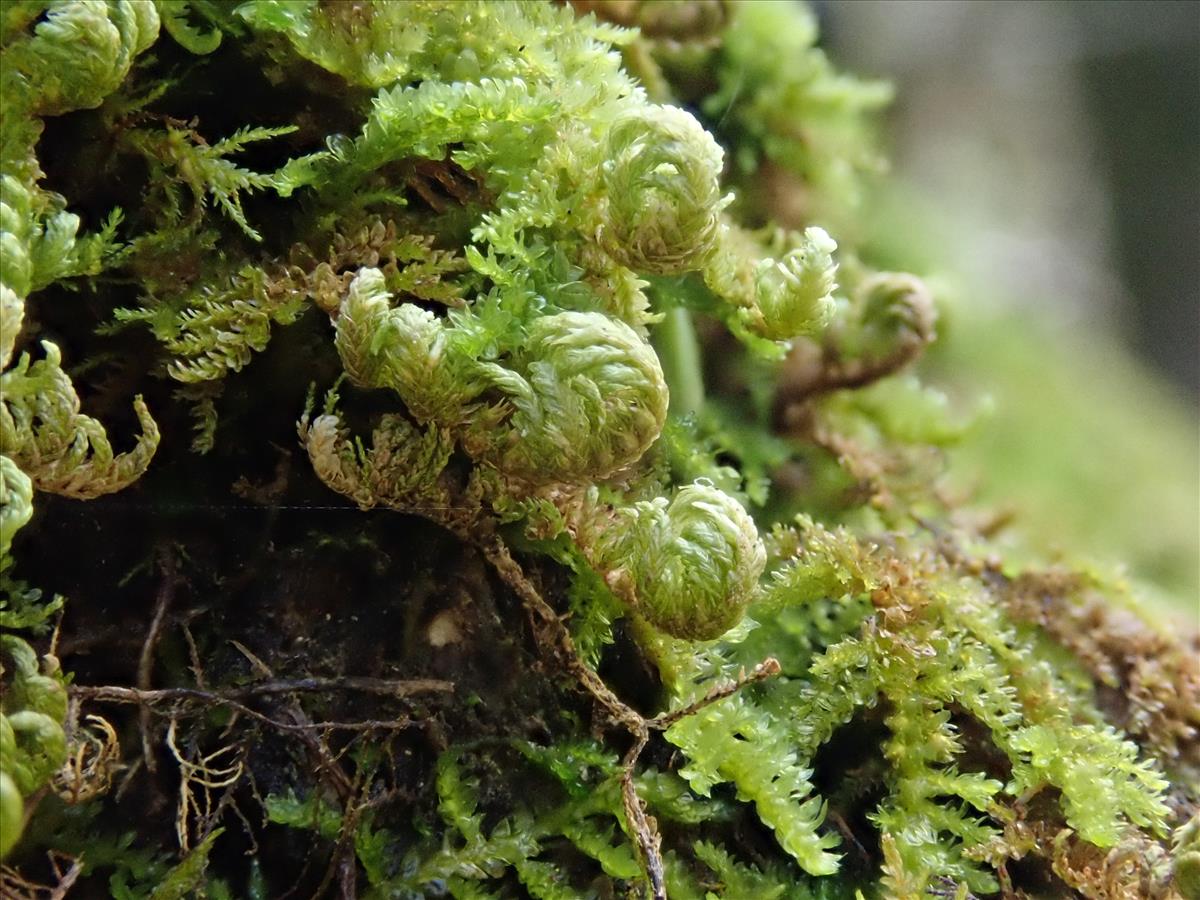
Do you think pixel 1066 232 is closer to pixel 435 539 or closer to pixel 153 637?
pixel 435 539

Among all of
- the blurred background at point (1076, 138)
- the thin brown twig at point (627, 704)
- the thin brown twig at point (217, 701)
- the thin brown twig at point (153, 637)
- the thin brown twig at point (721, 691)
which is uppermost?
the blurred background at point (1076, 138)

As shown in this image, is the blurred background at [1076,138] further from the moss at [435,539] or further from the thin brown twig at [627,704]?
the thin brown twig at [627,704]

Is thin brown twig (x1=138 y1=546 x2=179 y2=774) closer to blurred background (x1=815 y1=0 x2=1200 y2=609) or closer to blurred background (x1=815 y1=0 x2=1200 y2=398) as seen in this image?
blurred background (x1=815 y1=0 x2=1200 y2=609)

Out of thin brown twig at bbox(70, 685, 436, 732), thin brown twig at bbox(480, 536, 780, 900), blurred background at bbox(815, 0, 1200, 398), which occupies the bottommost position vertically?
thin brown twig at bbox(70, 685, 436, 732)

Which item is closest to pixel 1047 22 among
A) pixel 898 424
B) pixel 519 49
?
pixel 898 424

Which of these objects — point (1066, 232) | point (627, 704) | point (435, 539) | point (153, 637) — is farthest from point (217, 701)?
point (1066, 232)

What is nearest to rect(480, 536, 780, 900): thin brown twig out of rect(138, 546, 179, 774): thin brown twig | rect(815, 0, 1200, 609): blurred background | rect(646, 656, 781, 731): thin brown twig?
rect(646, 656, 781, 731): thin brown twig

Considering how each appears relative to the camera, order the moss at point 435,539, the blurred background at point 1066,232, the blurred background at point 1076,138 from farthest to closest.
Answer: the blurred background at point 1076,138 < the blurred background at point 1066,232 < the moss at point 435,539

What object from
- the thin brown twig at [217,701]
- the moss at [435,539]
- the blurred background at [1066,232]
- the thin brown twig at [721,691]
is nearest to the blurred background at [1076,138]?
the blurred background at [1066,232]
